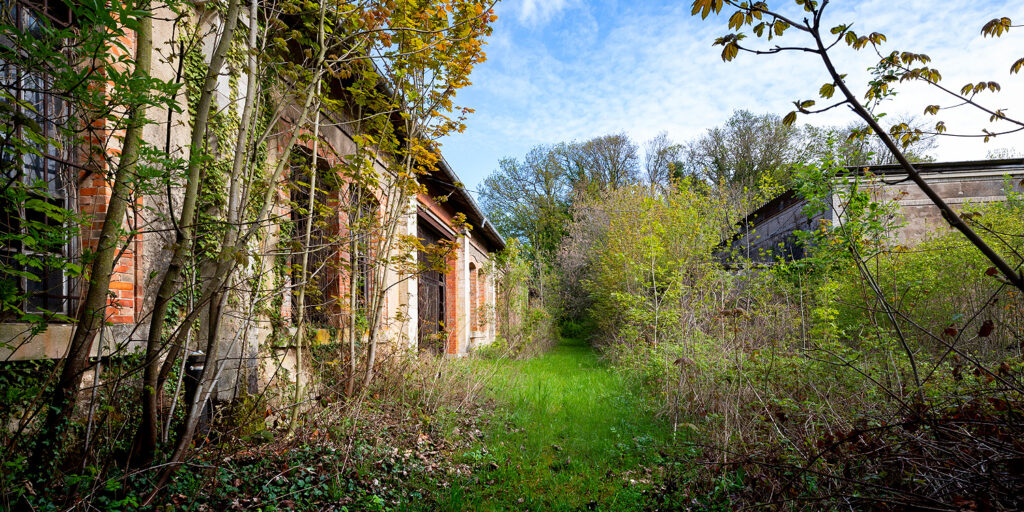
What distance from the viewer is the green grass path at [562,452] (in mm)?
3686

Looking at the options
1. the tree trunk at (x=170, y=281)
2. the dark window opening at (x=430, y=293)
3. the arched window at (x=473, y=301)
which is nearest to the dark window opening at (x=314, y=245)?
the tree trunk at (x=170, y=281)

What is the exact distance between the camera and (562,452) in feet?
15.8

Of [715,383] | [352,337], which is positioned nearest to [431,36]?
[352,337]

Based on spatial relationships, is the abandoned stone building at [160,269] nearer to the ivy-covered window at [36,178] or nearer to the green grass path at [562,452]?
the ivy-covered window at [36,178]

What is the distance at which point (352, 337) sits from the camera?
509 centimetres

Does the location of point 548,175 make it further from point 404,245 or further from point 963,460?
point 963,460

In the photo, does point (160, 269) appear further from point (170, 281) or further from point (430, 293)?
point (430, 293)

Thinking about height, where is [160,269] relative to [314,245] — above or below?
below

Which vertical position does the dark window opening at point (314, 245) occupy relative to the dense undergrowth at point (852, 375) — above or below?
above

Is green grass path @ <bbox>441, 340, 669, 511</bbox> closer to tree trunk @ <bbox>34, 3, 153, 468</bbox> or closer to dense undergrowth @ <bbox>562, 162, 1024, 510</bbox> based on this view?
dense undergrowth @ <bbox>562, 162, 1024, 510</bbox>

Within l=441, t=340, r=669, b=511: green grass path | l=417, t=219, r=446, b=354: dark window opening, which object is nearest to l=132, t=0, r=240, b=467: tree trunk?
l=441, t=340, r=669, b=511: green grass path

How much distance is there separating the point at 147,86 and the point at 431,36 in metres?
3.44

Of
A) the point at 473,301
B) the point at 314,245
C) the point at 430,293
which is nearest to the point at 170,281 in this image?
A: the point at 314,245

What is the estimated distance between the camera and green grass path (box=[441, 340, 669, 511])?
145 inches
